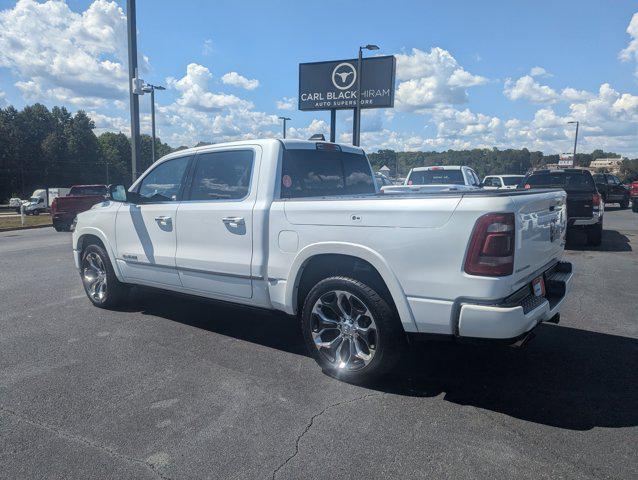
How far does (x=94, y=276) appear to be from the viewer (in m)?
5.93

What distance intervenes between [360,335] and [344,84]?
91.5ft

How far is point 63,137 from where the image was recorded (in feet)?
232

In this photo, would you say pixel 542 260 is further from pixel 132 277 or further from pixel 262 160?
pixel 132 277

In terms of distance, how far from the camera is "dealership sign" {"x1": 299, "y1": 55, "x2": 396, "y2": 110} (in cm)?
2811

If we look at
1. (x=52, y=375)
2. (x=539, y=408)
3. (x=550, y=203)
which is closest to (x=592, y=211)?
(x=550, y=203)

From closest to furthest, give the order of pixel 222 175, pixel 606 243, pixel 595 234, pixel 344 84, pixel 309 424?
pixel 309 424 < pixel 222 175 < pixel 595 234 < pixel 606 243 < pixel 344 84

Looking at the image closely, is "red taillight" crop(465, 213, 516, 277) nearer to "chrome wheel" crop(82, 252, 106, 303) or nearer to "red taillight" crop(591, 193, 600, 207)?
"chrome wheel" crop(82, 252, 106, 303)

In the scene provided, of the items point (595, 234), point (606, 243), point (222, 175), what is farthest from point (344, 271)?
point (606, 243)

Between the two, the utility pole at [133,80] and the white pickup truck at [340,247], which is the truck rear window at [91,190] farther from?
the white pickup truck at [340,247]

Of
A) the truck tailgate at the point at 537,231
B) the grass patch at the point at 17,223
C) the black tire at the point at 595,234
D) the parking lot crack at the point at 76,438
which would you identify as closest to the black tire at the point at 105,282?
the parking lot crack at the point at 76,438

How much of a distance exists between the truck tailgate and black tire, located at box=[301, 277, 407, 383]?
928 mm

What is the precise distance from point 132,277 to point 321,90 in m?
26.6

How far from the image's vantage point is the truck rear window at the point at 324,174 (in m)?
4.23

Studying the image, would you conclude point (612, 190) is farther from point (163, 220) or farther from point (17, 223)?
point (17, 223)
